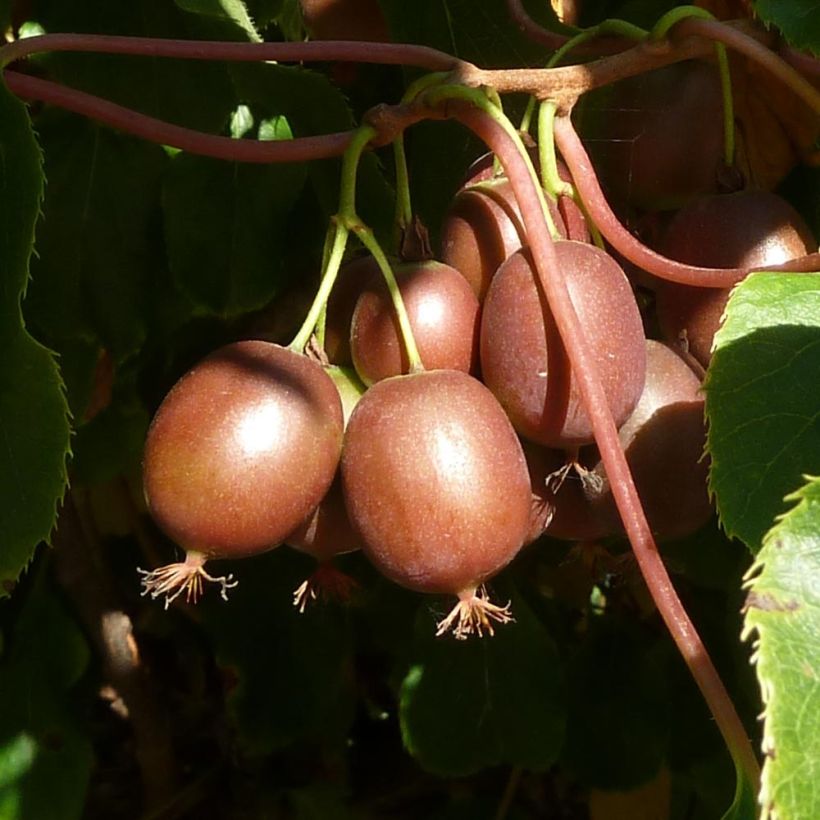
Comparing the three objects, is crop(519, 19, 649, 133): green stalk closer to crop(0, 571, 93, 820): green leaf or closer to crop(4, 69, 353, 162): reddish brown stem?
crop(4, 69, 353, 162): reddish brown stem

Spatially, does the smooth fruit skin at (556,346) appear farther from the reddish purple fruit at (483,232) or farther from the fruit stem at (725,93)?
the fruit stem at (725,93)

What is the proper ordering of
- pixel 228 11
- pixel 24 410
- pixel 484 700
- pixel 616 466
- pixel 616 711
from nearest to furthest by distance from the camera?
pixel 616 466 < pixel 24 410 < pixel 228 11 < pixel 484 700 < pixel 616 711

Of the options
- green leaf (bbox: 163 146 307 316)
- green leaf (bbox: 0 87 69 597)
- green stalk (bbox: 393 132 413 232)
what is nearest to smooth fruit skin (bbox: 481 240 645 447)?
green stalk (bbox: 393 132 413 232)

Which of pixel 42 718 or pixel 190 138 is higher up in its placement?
pixel 190 138

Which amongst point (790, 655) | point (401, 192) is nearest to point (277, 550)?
point (401, 192)

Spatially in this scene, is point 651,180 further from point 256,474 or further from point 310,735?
point 310,735

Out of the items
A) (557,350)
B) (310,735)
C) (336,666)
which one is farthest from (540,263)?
(310,735)

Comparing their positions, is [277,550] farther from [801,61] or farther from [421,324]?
[801,61]
